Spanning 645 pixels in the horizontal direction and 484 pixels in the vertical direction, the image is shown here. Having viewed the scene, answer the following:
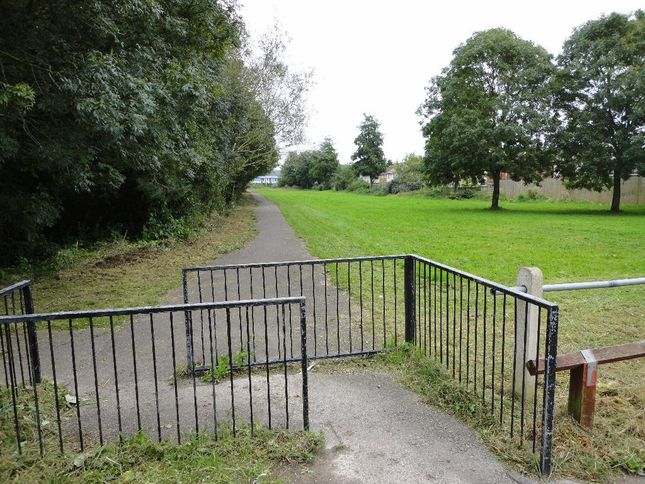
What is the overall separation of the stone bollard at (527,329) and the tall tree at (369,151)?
78690mm

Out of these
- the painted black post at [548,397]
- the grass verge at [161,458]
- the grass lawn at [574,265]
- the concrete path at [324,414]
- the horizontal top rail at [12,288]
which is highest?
the horizontal top rail at [12,288]

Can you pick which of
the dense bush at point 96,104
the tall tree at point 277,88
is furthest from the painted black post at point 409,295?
the tall tree at point 277,88

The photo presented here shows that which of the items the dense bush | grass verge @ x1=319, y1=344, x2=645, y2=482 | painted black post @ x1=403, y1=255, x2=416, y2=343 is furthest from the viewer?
the dense bush

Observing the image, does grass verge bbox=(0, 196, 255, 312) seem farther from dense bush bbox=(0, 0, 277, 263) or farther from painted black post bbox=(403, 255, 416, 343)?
painted black post bbox=(403, 255, 416, 343)

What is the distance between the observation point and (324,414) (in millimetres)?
3643

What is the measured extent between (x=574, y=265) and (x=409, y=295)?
693 cm

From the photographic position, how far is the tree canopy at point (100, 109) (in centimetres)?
598

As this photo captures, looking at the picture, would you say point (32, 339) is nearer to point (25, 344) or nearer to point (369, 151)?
point (25, 344)

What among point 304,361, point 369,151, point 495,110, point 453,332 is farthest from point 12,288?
point 369,151

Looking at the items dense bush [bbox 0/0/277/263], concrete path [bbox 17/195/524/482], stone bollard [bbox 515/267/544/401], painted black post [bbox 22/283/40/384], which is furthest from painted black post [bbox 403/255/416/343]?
dense bush [bbox 0/0/277/263]

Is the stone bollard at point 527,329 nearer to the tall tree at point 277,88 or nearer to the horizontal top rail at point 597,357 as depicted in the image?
the horizontal top rail at point 597,357

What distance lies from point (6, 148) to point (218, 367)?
477cm

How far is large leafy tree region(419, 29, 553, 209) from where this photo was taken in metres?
25.5

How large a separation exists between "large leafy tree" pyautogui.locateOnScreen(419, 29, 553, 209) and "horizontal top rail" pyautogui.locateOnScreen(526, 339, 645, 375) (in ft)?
77.3
